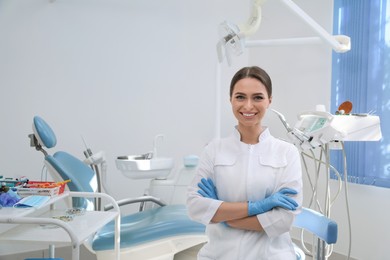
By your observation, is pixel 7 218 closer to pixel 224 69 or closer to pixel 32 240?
pixel 32 240

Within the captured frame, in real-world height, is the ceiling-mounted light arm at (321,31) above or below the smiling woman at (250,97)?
above

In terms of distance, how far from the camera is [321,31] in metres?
2.05

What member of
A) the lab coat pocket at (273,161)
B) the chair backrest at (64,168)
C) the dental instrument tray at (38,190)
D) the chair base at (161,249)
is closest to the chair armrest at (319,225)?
the lab coat pocket at (273,161)

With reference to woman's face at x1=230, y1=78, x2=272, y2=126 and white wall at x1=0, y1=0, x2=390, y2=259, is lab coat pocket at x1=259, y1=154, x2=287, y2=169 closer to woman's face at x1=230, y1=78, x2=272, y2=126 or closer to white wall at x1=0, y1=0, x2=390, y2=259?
woman's face at x1=230, y1=78, x2=272, y2=126

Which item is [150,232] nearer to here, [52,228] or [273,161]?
[52,228]

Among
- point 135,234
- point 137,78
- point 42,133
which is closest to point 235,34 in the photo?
point 42,133

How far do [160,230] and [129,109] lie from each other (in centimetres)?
159

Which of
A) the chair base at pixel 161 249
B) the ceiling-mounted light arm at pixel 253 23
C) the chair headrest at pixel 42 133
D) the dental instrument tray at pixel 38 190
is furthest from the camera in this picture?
the chair base at pixel 161 249

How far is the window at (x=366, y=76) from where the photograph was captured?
267 cm

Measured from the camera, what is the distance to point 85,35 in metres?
3.39

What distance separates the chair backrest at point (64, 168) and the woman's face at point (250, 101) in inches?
48.5

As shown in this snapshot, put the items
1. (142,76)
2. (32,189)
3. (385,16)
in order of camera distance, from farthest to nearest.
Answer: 1. (142,76)
2. (385,16)
3. (32,189)

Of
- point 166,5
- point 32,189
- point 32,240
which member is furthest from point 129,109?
point 32,240

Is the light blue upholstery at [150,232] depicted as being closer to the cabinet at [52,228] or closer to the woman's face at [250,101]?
the cabinet at [52,228]
